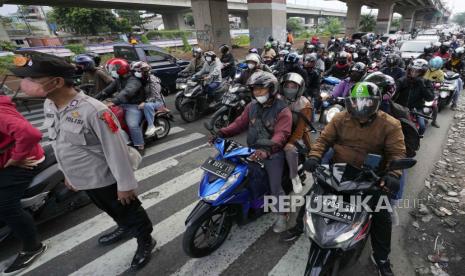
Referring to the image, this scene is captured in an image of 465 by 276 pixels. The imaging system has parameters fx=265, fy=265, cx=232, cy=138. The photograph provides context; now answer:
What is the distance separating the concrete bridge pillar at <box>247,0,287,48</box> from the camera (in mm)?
17688

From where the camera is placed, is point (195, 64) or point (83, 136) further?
point (195, 64)

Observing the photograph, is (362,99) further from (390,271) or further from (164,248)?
(164,248)

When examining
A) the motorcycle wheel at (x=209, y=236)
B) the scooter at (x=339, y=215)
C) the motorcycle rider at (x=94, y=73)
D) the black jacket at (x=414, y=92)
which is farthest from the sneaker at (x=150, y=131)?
the black jacket at (x=414, y=92)

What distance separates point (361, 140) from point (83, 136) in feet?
8.11

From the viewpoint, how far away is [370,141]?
2.47 meters

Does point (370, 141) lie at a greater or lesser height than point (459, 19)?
greater

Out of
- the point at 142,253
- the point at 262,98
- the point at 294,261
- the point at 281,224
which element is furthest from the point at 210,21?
the point at 294,261

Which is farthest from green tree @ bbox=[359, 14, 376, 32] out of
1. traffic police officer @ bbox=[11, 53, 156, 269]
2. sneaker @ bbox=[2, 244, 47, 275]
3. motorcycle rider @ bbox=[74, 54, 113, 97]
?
sneaker @ bbox=[2, 244, 47, 275]

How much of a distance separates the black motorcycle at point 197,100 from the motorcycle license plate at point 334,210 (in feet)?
17.7

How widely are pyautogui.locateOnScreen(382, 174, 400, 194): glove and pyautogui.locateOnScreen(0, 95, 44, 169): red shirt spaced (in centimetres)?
317

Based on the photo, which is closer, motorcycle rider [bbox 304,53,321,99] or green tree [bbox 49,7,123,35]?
motorcycle rider [bbox 304,53,321,99]

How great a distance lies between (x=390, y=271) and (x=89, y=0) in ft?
110

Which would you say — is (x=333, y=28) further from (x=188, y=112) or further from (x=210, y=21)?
(x=188, y=112)

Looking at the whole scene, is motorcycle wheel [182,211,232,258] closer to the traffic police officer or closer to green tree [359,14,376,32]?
the traffic police officer
